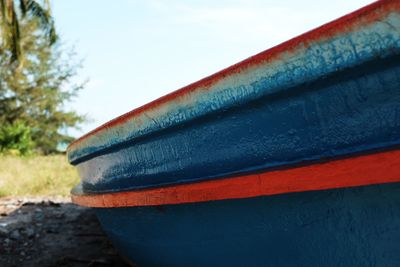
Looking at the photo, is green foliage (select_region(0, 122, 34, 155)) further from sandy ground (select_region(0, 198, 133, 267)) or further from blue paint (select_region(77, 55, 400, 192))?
blue paint (select_region(77, 55, 400, 192))

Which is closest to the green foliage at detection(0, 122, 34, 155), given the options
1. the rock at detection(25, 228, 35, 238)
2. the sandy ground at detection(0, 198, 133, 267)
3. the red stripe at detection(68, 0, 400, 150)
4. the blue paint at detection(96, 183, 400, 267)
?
the sandy ground at detection(0, 198, 133, 267)

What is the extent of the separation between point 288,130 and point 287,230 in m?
0.36

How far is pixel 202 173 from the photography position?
174 centimetres

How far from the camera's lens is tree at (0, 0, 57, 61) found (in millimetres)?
11062

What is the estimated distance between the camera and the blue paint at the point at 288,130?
1244 mm

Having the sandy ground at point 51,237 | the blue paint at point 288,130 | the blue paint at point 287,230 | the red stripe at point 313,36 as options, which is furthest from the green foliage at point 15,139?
the red stripe at point 313,36

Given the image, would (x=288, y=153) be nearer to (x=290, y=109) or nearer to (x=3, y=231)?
(x=290, y=109)

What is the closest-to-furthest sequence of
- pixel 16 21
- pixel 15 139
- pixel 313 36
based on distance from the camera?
pixel 313 36
pixel 16 21
pixel 15 139

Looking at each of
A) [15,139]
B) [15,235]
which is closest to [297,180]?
[15,235]

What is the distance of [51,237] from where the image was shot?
4.16 m

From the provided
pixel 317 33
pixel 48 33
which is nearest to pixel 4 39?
pixel 48 33

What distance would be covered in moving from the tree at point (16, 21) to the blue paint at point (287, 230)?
1053 cm

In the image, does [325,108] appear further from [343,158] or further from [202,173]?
[202,173]

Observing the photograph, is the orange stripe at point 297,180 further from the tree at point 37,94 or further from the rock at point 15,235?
the tree at point 37,94
